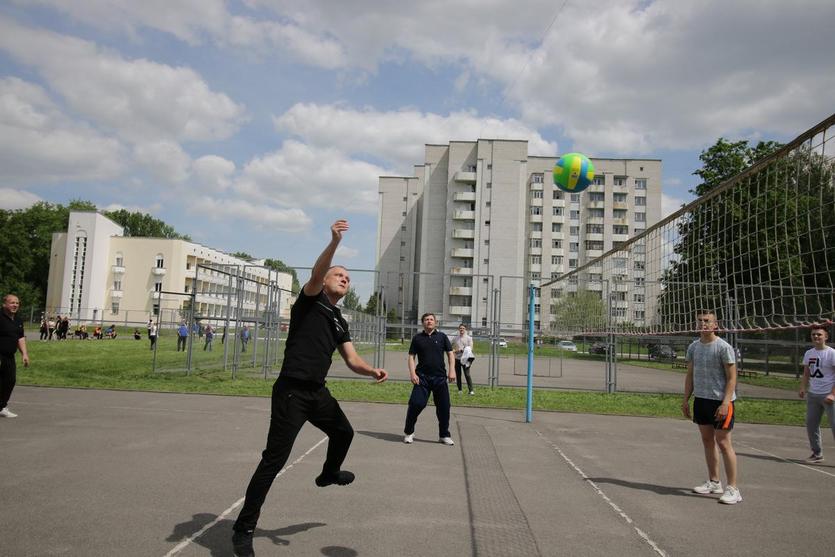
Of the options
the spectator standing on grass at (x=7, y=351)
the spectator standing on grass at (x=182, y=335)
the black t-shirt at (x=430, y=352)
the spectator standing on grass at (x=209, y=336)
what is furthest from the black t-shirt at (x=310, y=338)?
the spectator standing on grass at (x=182, y=335)

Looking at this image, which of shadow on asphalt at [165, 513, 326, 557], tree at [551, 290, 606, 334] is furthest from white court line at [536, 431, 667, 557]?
tree at [551, 290, 606, 334]

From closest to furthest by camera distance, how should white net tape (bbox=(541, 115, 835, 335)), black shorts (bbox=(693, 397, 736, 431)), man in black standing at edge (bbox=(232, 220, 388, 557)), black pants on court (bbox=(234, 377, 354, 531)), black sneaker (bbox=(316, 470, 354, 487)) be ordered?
black pants on court (bbox=(234, 377, 354, 531)), man in black standing at edge (bbox=(232, 220, 388, 557)), black sneaker (bbox=(316, 470, 354, 487)), black shorts (bbox=(693, 397, 736, 431)), white net tape (bbox=(541, 115, 835, 335))

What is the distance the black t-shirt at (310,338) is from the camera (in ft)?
15.4

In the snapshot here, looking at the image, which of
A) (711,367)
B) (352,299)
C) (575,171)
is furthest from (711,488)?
(352,299)

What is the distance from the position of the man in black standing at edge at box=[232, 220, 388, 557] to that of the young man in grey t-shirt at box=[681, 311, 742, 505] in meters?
3.75

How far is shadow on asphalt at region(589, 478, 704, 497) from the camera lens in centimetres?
677

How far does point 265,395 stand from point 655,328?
1131 cm

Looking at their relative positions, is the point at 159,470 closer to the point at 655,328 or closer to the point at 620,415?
the point at 620,415

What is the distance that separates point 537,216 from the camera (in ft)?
273

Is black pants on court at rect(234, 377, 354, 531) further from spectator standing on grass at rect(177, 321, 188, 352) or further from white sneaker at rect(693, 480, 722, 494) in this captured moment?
spectator standing on grass at rect(177, 321, 188, 352)

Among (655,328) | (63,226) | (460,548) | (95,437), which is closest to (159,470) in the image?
(95,437)

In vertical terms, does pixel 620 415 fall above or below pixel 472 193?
below

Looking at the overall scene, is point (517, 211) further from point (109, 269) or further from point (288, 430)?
point (288, 430)

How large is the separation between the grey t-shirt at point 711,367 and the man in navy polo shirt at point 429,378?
3747mm
